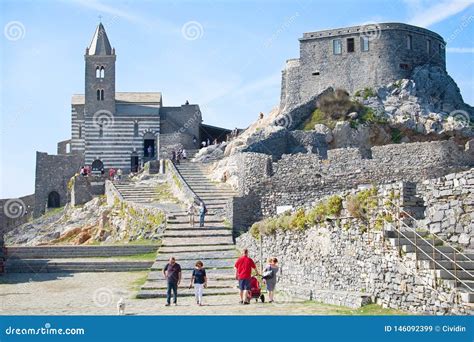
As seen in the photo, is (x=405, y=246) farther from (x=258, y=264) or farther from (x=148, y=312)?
(x=258, y=264)

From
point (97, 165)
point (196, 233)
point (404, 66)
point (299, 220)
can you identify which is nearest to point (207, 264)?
point (299, 220)

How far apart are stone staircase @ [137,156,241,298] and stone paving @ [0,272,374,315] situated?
64cm

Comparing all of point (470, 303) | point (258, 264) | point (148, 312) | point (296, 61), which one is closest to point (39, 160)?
point (296, 61)

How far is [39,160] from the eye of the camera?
54.1 m

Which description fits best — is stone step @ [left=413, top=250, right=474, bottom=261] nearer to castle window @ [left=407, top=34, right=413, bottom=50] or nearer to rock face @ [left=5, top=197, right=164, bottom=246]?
rock face @ [left=5, top=197, right=164, bottom=246]

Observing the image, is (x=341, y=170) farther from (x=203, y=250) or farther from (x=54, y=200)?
(x=54, y=200)

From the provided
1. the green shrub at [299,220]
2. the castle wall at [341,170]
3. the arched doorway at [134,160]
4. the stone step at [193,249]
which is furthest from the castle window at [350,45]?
the green shrub at [299,220]

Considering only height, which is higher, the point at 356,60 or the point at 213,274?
the point at 356,60

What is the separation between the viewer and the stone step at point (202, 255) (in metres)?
23.0

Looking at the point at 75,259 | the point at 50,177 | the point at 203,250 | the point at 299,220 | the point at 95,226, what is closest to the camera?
the point at 299,220

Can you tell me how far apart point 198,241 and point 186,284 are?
522cm

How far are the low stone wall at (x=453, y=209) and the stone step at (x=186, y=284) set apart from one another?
20.4 feet

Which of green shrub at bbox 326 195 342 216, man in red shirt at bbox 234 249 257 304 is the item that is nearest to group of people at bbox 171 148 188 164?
green shrub at bbox 326 195 342 216

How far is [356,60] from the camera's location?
47.1m
